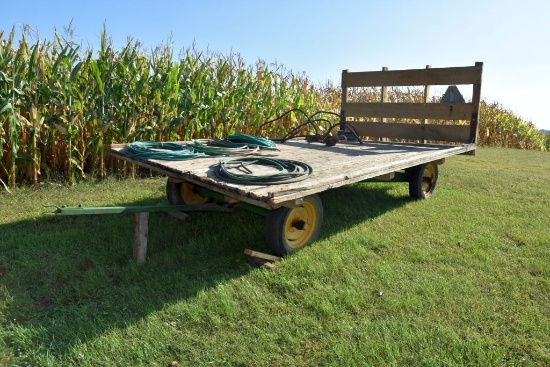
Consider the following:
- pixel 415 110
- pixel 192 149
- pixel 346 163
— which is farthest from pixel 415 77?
pixel 192 149

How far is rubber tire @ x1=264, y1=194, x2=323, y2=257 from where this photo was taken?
337 centimetres

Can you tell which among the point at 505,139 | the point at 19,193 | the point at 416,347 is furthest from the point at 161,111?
the point at 505,139

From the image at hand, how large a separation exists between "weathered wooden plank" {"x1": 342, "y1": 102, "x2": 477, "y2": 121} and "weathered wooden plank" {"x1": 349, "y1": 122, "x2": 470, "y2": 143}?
15 centimetres

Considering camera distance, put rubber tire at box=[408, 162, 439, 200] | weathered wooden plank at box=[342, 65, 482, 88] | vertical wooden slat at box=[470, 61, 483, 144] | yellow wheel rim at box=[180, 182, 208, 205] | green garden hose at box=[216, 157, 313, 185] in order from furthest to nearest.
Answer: weathered wooden plank at box=[342, 65, 482, 88]
vertical wooden slat at box=[470, 61, 483, 144]
rubber tire at box=[408, 162, 439, 200]
yellow wheel rim at box=[180, 182, 208, 205]
green garden hose at box=[216, 157, 313, 185]

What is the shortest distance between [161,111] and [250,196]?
4126 millimetres

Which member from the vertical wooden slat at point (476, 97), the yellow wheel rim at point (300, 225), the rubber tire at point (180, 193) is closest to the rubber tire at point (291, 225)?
the yellow wheel rim at point (300, 225)

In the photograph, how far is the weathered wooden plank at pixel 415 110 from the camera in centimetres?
629

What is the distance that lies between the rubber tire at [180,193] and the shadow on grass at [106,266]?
0.22 metres

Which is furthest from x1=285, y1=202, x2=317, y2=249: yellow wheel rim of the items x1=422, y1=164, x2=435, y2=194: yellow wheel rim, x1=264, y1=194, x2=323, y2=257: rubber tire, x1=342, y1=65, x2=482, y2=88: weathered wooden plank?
x1=342, y1=65, x2=482, y2=88: weathered wooden plank

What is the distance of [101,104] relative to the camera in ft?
19.3

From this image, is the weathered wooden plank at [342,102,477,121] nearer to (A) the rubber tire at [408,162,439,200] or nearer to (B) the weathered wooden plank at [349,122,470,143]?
(B) the weathered wooden plank at [349,122,470,143]

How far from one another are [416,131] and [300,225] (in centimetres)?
413

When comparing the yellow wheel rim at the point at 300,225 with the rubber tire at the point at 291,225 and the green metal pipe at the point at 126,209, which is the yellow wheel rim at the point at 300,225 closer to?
the rubber tire at the point at 291,225

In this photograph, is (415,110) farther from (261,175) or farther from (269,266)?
(269,266)
